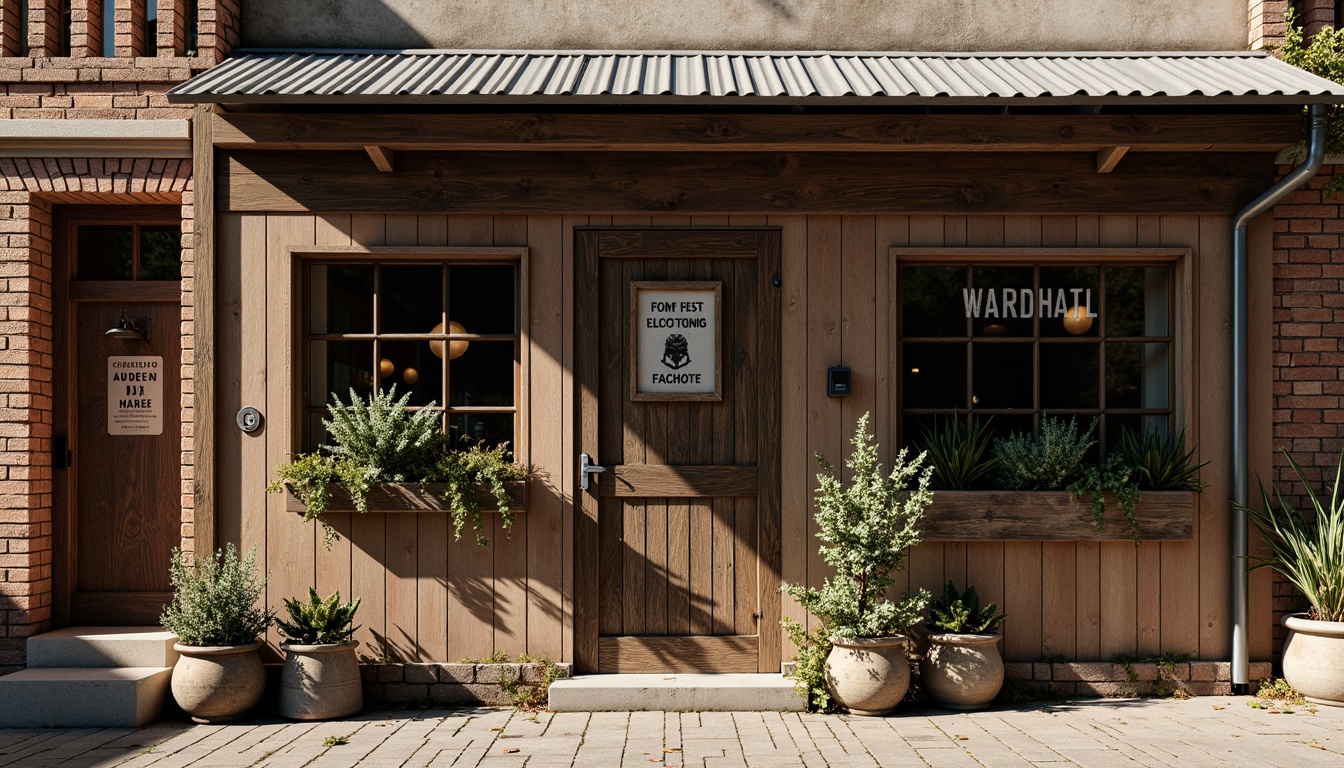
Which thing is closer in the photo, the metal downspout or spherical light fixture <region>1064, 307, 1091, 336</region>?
the metal downspout

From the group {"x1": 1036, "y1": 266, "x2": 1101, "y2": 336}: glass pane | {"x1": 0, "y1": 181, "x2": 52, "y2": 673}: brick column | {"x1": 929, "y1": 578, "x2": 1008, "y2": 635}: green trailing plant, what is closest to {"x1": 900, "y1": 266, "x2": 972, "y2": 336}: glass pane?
{"x1": 1036, "y1": 266, "x2": 1101, "y2": 336}: glass pane

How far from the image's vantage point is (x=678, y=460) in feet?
19.0

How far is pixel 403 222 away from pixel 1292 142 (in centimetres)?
510

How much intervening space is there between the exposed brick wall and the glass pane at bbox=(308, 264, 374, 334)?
539 centimetres

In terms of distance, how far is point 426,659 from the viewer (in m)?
5.72

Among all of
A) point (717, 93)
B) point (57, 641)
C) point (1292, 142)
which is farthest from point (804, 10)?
point (57, 641)

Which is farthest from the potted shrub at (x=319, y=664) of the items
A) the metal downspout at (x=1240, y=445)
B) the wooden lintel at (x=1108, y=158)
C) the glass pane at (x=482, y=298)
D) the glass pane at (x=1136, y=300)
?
the metal downspout at (x=1240, y=445)

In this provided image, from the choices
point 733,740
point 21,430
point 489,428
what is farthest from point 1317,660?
point 21,430

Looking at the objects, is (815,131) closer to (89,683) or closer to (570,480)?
(570,480)

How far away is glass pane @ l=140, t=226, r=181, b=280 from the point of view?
6.21m

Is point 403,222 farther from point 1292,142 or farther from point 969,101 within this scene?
point 1292,142

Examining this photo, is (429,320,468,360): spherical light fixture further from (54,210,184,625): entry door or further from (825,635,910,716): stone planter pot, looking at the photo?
(825,635,910,716): stone planter pot

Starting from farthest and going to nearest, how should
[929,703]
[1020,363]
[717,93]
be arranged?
[1020,363]
[929,703]
[717,93]

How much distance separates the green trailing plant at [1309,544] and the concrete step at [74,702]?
6.18 meters
